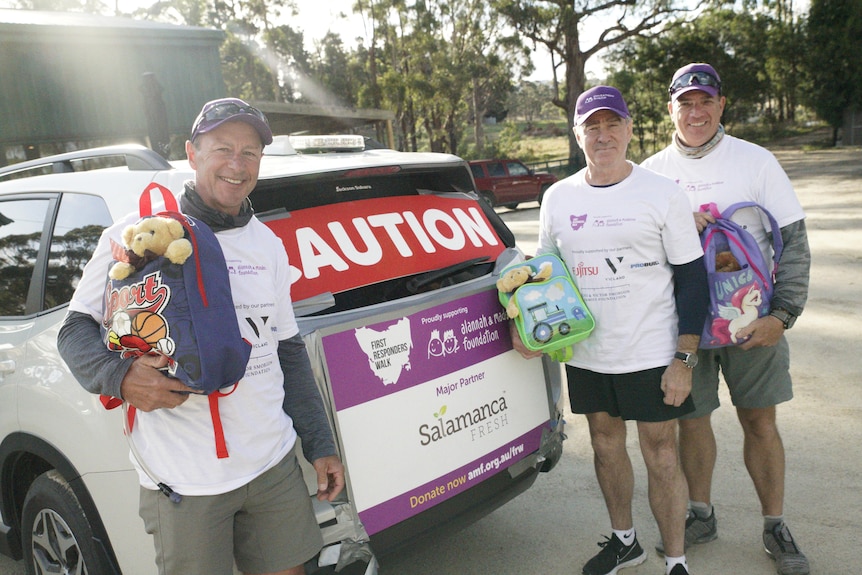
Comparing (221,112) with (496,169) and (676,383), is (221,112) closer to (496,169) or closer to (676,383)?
(676,383)

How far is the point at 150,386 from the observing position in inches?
72.4

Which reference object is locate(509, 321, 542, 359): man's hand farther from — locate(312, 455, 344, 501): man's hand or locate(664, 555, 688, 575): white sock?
locate(664, 555, 688, 575): white sock

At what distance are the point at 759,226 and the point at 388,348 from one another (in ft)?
5.87

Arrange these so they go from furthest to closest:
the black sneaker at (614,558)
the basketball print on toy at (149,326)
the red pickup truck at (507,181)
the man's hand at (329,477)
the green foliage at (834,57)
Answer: the green foliage at (834,57) < the red pickup truck at (507,181) < the black sneaker at (614,558) < the man's hand at (329,477) < the basketball print on toy at (149,326)

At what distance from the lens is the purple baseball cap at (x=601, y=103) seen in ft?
9.27

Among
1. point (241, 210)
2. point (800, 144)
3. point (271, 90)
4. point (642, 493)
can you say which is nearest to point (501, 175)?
point (642, 493)

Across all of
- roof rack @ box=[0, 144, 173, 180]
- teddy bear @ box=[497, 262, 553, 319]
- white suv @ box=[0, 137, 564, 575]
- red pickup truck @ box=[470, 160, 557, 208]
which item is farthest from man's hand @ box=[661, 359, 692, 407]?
red pickup truck @ box=[470, 160, 557, 208]

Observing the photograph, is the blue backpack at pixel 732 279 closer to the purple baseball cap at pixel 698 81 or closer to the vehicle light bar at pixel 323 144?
the purple baseball cap at pixel 698 81

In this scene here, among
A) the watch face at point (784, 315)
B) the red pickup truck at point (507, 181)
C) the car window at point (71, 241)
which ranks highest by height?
the car window at point (71, 241)

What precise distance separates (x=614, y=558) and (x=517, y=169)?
21.1 meters

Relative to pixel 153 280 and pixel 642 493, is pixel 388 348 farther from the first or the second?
pixel 642 493

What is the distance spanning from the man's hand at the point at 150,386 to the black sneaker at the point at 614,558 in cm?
210

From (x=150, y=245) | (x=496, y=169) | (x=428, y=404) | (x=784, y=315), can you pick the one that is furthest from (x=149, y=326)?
(x=496, y=169)

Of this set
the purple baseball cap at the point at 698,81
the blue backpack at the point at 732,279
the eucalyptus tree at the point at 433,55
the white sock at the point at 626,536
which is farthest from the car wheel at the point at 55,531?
the eucalyptus tree at the point at 433,55
